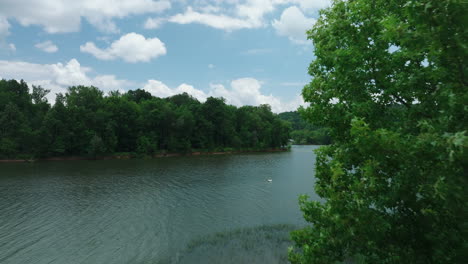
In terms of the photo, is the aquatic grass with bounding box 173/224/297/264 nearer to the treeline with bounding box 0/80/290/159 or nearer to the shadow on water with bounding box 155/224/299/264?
the shadow on water with bounding box 155/224/299/264

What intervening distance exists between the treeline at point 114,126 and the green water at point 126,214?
34.9m

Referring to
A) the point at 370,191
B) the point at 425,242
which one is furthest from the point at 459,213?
the point at 425,242

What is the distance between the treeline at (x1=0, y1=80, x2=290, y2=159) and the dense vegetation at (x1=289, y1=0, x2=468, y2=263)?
74081 mm

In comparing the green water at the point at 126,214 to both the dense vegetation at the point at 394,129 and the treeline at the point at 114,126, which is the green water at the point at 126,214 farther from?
the treeline at the point at 114,126

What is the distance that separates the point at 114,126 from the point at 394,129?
284 ft

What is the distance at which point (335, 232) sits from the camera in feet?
21.8

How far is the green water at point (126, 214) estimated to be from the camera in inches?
637

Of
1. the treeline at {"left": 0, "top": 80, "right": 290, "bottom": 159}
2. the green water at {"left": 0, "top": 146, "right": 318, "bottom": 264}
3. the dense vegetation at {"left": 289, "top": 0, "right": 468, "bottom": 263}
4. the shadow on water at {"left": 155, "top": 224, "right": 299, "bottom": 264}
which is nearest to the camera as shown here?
the dense vegetation at {"left": 289, "top": 0, "right": 468, "bottom": 263}

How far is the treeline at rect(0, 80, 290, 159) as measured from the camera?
230 feet

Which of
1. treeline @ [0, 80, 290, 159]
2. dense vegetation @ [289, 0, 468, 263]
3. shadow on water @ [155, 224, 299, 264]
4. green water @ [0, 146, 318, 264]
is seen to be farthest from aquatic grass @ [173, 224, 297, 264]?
treeline @ [0, 80, 290, 159]

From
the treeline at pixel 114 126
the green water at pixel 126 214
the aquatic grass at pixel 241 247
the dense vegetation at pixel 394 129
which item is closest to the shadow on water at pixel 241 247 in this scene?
the aquatic grass at pixel 241 247

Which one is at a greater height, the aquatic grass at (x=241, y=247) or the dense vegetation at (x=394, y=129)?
the dense vegetation at (x=394, y=129)

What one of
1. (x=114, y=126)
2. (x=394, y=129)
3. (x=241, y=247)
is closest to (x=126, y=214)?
(x=241, y=247)

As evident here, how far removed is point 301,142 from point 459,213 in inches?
7142
